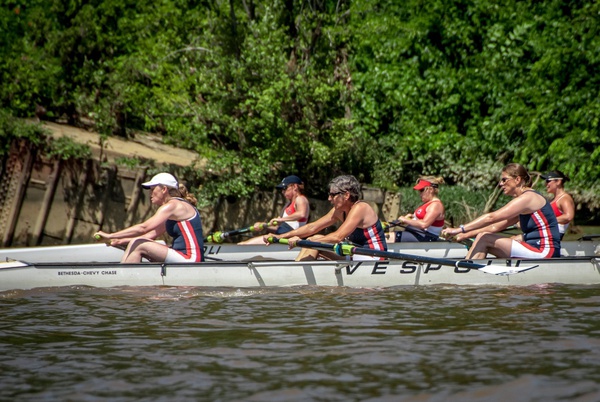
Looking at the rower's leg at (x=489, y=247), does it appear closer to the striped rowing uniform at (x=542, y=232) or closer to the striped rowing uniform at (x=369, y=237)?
the striped rowing uniform at (x=542, y=232)

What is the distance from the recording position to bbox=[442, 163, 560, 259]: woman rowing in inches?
496

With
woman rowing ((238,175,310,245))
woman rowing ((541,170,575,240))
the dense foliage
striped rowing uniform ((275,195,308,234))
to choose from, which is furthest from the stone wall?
woman rowing ((541,170,575,240))

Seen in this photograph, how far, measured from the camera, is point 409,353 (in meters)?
8.80

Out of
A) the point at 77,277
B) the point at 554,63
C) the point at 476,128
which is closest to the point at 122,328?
the point at 77,277

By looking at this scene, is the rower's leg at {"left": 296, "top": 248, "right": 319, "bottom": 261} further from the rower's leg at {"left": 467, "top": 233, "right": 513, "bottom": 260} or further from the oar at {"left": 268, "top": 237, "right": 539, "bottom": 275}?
the rower's leg at {"left": 467, "top": 233, "right": 513, "bottom": 260}

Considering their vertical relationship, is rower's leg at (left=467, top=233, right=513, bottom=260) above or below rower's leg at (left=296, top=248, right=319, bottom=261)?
above

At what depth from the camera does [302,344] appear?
30.6ft

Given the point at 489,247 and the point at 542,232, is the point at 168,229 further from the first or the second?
the point at 542,232

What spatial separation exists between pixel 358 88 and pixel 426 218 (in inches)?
420

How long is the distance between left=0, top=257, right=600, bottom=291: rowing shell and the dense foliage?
1032 centimetres

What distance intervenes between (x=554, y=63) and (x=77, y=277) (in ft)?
48.0

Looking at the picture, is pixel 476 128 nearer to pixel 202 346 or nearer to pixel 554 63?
pixel 554 63

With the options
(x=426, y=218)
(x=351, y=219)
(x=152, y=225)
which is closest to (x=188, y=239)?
(x=152, y=225)

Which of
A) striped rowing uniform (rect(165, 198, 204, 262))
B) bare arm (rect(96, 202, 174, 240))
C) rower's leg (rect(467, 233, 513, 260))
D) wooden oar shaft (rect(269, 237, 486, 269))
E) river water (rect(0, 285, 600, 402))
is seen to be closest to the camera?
river water (rect(0, 285, 600, 402))
